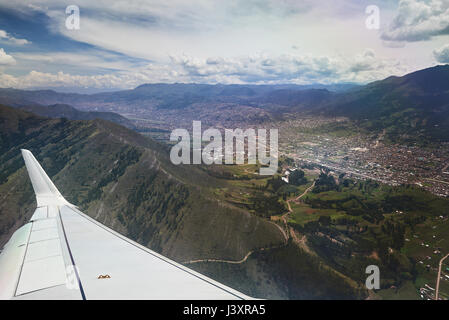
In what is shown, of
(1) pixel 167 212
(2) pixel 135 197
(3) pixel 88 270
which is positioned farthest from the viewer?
(2) pixel 135 197

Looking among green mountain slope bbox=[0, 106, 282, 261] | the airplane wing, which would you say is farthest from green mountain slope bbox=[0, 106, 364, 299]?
the airplane wing

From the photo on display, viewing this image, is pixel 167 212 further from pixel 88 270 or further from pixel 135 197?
pixel 88 270

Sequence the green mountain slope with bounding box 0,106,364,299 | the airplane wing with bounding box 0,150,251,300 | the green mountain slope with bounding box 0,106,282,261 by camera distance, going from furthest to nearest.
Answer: the green mountain slope with bounding box 0,106,282,261, the green mountain slope with bounding box 0,106,364,299, the airplane wing with bounding box 0,150,251,300

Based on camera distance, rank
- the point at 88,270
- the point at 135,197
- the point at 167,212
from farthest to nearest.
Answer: the point at 135,197, the point at 167,212, the point at 88,270

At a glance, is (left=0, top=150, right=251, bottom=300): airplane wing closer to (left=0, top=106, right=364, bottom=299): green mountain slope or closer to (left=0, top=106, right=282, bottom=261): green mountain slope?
(left=0, top=106, right=364, bottom=299): green mountain slope

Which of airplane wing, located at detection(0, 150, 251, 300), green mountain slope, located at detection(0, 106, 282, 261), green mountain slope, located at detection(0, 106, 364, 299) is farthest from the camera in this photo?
green mountain slope, located at detection(0, 106, 282, 261)

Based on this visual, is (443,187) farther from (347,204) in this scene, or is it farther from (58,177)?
(58,177)

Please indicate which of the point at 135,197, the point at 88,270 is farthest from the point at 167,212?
the point at 88,270

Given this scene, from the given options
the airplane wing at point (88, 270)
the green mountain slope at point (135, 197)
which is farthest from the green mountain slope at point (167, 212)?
the airplane wing at point (88, 270)

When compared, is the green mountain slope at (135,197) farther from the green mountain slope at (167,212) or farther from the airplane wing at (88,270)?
the airplane wing at (88,270)

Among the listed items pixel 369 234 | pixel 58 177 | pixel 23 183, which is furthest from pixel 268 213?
pixel 23 183
